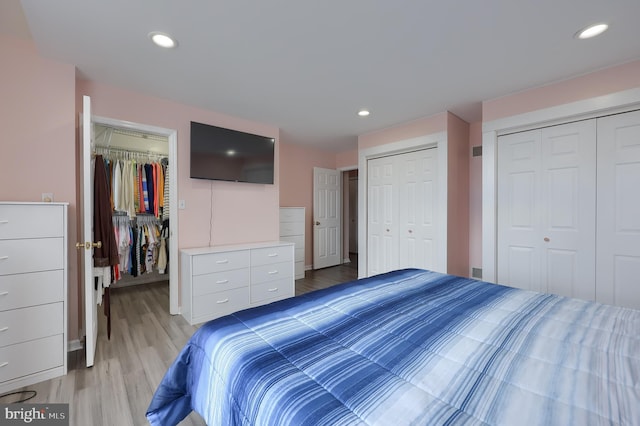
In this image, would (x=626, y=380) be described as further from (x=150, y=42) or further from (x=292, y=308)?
(x=150, y=42)

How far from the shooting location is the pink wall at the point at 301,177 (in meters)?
4.89

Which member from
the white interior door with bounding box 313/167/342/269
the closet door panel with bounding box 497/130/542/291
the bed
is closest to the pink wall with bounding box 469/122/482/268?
the closet door panel with bounding box 497/130/542/291

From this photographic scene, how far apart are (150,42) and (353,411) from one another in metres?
2.52

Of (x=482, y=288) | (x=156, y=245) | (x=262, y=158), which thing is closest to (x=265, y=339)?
(x=482, y=288)

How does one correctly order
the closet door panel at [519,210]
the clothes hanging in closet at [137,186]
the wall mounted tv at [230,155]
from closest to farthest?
the closet door panel at [519,210] → the wall mounted tv at [230,155] → the clothes hanging in closet at [137,186]

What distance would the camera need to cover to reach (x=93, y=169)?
213 cm

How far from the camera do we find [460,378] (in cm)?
83

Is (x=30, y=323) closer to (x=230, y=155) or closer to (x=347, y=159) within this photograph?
(x=230, y=155)

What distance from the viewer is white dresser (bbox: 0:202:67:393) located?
1707mm

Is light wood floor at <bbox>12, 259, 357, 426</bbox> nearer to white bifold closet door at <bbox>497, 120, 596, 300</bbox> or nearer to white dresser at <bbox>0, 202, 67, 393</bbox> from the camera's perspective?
white dresser at <bbox>0, 202, 67, 393</bbox>

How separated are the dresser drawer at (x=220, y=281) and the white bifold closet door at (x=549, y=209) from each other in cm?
292

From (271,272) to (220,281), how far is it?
645 mm

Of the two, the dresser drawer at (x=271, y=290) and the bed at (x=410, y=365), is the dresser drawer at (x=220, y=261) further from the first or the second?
the bed at (x=410, y=365)

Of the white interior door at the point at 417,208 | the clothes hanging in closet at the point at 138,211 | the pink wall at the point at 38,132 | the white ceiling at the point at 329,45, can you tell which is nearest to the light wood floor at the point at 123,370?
the pink wall at the point at 38,132
